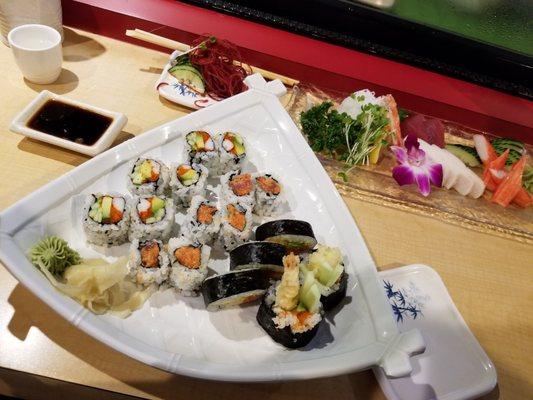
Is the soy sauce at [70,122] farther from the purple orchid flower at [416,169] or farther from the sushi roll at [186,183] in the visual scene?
the purple orchid flower at [416,169]

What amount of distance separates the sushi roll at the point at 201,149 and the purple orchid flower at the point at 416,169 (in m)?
1.13

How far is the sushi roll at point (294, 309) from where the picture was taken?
6.15 feet

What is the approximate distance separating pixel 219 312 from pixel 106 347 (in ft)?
1.53

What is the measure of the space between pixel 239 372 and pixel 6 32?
2526mm

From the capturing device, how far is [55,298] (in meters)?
1.78

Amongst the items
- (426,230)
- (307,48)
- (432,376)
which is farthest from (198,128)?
(432,376)

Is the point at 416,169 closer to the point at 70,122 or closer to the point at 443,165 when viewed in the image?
the point at 443,165

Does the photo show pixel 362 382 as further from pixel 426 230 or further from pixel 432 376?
pixel 426 230

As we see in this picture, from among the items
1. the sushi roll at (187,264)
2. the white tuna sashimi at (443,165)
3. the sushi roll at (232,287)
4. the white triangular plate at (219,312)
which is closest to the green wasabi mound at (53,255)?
the white triangular plate at (219,312)

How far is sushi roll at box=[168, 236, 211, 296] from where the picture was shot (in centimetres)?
202

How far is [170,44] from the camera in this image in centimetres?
320

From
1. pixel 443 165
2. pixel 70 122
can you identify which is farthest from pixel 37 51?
pixel 443 165

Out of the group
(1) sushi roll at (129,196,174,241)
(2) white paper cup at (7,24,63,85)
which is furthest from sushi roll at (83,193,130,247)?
(2) white paper cup at (7,24,63,85)

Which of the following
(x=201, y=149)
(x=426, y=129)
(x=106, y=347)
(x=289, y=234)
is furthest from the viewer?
(x=426, y=129)
